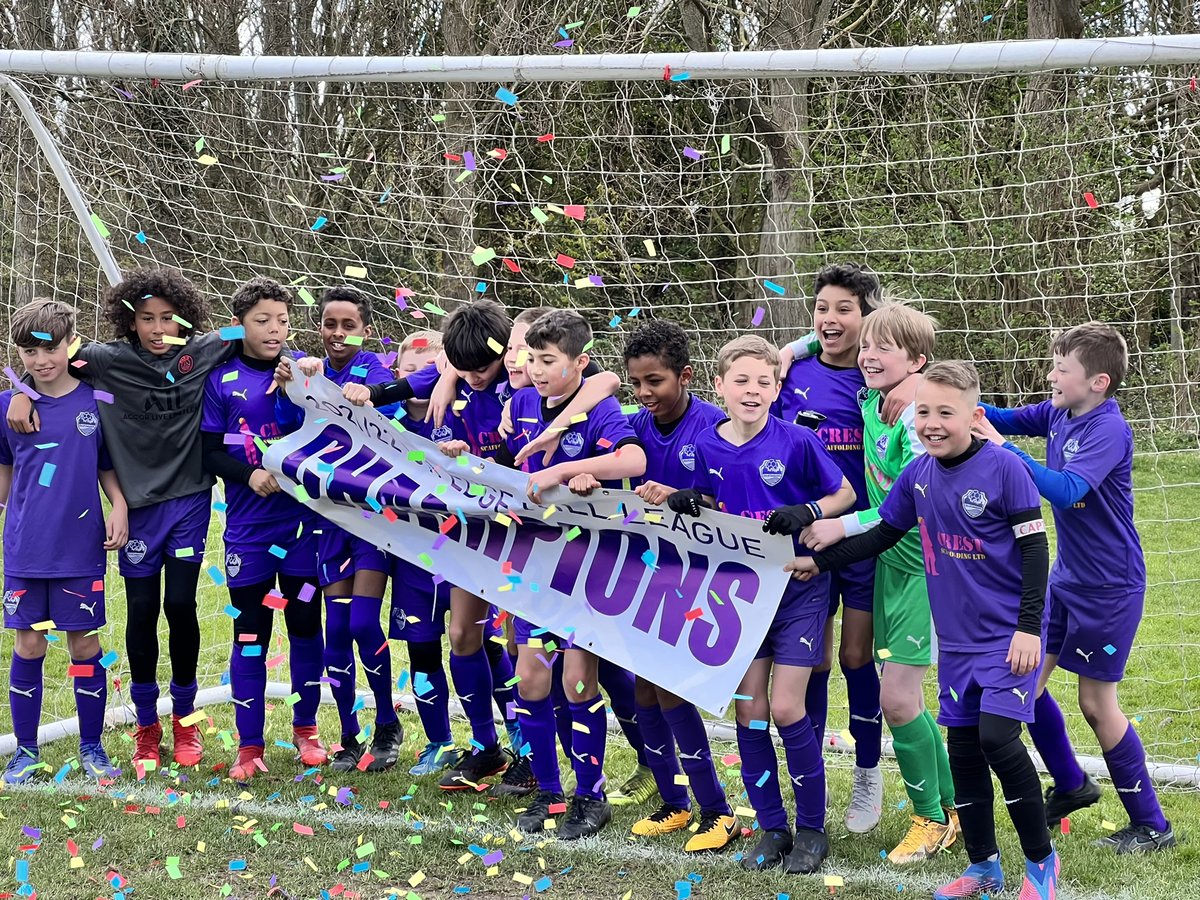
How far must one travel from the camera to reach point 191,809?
14.7 feet

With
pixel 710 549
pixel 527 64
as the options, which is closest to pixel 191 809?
pixel 710 549

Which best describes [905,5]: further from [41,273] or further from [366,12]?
[41,273]

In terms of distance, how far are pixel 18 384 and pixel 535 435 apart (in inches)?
84.0

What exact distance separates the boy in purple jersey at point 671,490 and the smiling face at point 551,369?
0.78 feet

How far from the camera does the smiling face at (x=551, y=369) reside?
13.7 feet

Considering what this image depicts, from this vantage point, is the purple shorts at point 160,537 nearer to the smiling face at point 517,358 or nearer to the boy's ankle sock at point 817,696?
the smiling face at point 517,358

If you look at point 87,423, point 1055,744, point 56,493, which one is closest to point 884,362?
point 1055,744

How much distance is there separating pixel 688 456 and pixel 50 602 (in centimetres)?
267

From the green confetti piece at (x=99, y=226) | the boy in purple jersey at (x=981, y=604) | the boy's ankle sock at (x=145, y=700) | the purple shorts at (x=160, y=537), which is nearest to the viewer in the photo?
the boy in purple jersey at (x=981, y=604)

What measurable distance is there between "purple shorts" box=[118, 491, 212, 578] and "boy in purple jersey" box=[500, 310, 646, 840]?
146 cm

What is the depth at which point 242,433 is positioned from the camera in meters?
4.93

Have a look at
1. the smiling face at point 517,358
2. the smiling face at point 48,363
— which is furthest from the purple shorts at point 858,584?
the smiling face at point 48,363

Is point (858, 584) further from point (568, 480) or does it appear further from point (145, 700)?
point (145, 700)

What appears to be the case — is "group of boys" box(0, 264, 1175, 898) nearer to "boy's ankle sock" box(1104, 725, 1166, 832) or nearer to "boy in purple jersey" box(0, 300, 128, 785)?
"boy's ankle sock" box(1104, 725, 1166, 832)
